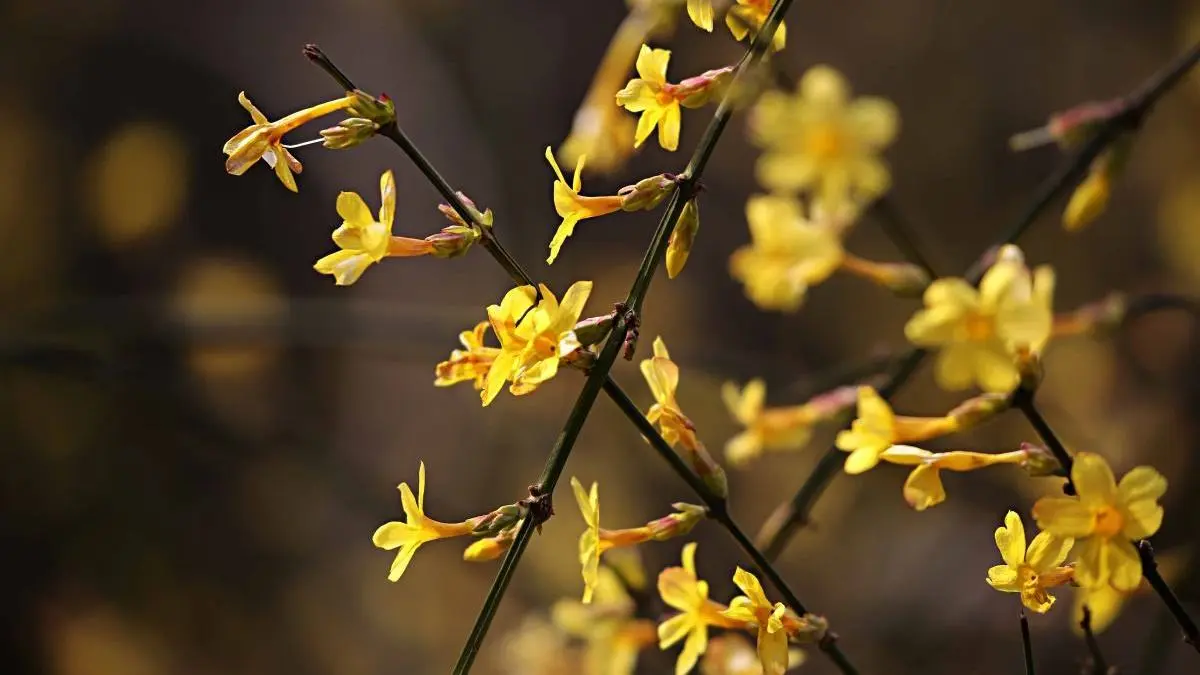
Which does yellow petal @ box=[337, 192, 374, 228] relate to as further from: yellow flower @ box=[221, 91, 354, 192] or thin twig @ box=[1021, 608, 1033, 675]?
thin twig @ box=[1021, 608, 1033, 675]

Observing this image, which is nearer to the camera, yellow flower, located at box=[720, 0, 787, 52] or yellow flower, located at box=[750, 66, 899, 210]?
yellow flower, located at box=[720, 0, 787, 52]

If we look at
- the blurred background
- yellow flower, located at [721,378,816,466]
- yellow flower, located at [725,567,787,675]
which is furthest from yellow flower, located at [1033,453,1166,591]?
the blurred background

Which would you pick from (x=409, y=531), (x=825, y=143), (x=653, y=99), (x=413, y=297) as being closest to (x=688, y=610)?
(x=409, y=531)

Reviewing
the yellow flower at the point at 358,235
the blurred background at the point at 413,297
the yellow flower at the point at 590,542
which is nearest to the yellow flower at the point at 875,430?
the yellow flower at the point at 590,542

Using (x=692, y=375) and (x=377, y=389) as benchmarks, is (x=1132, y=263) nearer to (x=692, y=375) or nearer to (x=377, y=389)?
(x=692, y=375)

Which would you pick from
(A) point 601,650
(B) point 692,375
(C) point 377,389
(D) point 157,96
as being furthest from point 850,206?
(D) point 157,96
